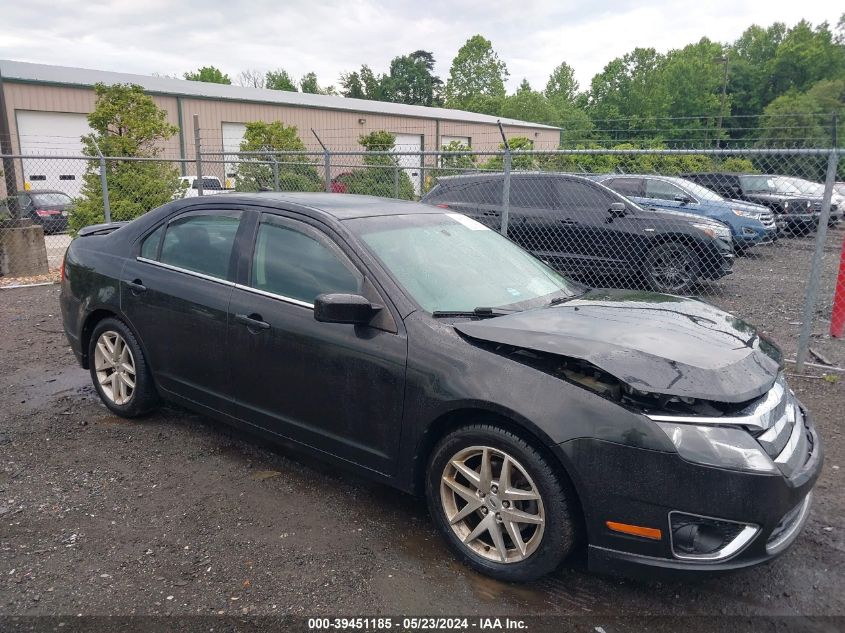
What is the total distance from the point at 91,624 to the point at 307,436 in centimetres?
126

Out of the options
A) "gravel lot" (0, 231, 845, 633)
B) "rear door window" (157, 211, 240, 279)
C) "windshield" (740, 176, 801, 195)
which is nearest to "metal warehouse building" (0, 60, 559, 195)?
"windshield" (740, 176, 801, 195)

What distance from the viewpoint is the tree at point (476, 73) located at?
78.6 metres

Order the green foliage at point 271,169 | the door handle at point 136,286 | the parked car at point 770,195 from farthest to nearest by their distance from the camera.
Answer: the green foliage at point 271,169, the parked car at point 770,195, the door handle at point 136,286

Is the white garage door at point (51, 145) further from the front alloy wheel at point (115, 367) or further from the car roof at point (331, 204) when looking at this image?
the car roof at point (331, 204)

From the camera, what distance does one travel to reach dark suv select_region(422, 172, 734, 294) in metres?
8.68

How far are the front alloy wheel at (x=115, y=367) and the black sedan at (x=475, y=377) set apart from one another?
0.06 metres

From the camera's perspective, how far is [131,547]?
306cm

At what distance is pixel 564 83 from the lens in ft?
289

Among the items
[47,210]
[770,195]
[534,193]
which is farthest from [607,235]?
[47,210]

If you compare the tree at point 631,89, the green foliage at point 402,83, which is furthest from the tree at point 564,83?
the green foliage at point 402,83

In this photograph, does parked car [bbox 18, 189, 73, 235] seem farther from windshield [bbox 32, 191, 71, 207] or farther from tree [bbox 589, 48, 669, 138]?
tree [bbox 589, 48, 669, 138]

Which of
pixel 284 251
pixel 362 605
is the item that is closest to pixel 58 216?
pixel 284 251

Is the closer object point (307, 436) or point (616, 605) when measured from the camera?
point (616, 605)

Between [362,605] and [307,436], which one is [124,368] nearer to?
[307,436]
